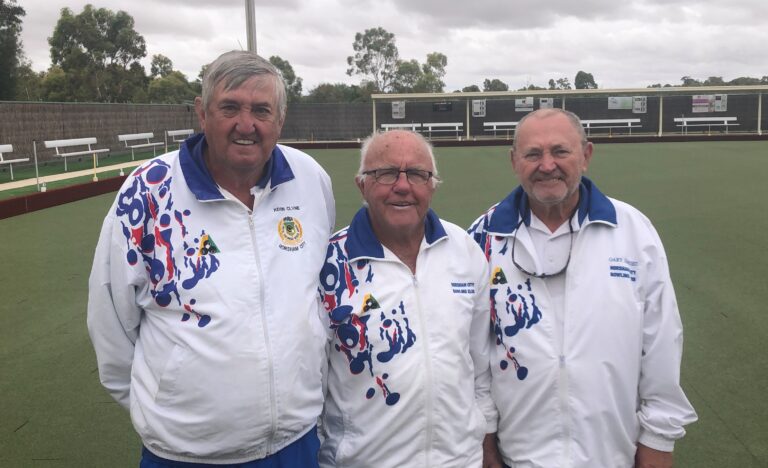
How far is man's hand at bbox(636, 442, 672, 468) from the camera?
195cm

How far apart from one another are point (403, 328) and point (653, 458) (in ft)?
2.86

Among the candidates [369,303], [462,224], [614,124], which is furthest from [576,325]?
[614,124]

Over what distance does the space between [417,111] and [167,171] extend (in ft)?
113

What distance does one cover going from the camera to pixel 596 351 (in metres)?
1.88

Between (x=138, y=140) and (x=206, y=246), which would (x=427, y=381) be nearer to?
(x=206, y=246)

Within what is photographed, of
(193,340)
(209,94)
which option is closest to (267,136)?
(209,94)

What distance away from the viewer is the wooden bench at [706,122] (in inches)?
1356

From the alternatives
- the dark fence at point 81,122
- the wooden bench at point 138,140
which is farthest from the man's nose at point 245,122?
the wooden bench at point 138,140

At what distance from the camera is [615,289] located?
1.89 metres

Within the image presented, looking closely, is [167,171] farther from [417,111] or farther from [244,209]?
[417,111]

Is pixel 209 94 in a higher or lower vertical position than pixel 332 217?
higher

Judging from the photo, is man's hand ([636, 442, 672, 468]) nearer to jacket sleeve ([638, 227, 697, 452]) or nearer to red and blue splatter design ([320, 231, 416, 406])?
jacket sleeve ([638, 227, 697, 452])

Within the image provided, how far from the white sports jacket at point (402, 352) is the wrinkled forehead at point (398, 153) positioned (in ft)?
0.60

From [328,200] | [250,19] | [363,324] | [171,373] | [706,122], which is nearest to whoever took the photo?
[171,373]
